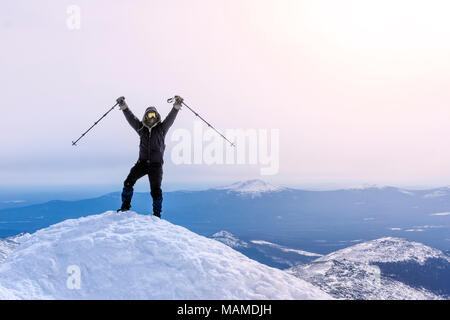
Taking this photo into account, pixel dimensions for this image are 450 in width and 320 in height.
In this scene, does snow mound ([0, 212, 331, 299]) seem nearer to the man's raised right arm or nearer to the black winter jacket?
the black winter jacket

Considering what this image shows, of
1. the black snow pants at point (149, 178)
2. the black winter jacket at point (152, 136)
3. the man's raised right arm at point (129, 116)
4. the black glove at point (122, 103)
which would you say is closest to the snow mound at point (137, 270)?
the black snow pants at point (149, 178)

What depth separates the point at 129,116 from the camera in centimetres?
1297

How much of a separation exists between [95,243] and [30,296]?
7.40 feet

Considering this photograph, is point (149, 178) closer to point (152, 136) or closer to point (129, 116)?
point (152, 136)

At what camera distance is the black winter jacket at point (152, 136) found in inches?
499

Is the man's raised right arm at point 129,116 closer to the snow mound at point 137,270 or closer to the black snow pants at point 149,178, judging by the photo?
the black snow pants at point 149,178

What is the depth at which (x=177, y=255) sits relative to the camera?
972 cm

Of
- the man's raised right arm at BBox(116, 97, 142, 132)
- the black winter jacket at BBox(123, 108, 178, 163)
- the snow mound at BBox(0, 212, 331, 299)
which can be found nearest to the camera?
the snow mound at BBox(0, 212, 331, 299)

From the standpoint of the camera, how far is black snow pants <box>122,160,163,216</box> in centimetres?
1270

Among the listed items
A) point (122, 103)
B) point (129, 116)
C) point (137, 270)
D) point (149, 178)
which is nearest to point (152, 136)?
point (129, 116)

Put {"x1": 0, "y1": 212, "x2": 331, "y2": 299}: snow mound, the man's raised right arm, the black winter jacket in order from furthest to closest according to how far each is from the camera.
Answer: the man's raised right arm, the black winter jacket, {"x1": 0, "y1": 212, "x2": 331, "y2": 299}: snow mound

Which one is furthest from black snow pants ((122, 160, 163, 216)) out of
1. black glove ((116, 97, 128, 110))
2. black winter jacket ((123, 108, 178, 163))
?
black glove ((116, 97, 128, 110))

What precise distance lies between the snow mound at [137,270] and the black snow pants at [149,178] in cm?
152

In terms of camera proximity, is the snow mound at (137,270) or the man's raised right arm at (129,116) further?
the man's raised right arm at (129,116)
